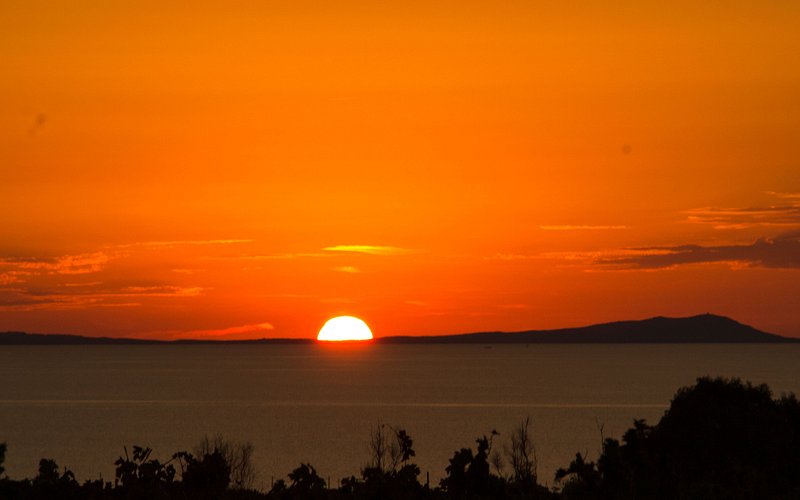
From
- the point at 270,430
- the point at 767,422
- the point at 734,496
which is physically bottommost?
the point at 734,496

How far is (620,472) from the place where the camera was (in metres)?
36.2

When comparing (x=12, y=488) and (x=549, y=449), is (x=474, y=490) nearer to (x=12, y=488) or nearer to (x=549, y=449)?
(x=12, y=488)

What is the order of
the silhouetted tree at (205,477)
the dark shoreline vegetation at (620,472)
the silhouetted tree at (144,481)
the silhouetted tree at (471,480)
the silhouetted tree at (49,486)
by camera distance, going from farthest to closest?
the silhouetted tree at (205,477)
the silhouetted tree at (471,480)
the dark shoreline vegetation at (620,472)
the silhouetted tree at (144,481)
the silhouetted tree at (49,486)

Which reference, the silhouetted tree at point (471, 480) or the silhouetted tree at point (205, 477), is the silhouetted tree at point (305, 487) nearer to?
the silhouetted tree at point (205, 477)

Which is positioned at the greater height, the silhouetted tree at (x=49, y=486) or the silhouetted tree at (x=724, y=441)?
the silhouetted tree at (x=724, y=441)

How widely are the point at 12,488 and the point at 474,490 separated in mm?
13856

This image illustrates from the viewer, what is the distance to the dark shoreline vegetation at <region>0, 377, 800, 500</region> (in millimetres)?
35219

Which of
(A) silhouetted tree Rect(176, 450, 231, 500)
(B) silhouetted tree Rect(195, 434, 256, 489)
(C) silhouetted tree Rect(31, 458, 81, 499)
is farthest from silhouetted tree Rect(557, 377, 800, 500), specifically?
(C) silhouetted tree Rect(31, 458, 81, 499)

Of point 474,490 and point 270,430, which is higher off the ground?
point 270,430

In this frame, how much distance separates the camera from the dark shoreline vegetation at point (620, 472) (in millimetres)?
35219

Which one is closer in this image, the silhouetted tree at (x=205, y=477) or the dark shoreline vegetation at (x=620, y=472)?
the dark shoreline vegetation at (x=620, y=472)

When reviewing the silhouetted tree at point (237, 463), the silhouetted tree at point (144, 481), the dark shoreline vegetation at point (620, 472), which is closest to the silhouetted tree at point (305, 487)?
the dark shoreline vegetation at point (620, 472)

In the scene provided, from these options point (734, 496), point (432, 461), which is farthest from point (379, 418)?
point (734, 496)

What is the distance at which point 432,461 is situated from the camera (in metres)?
110
